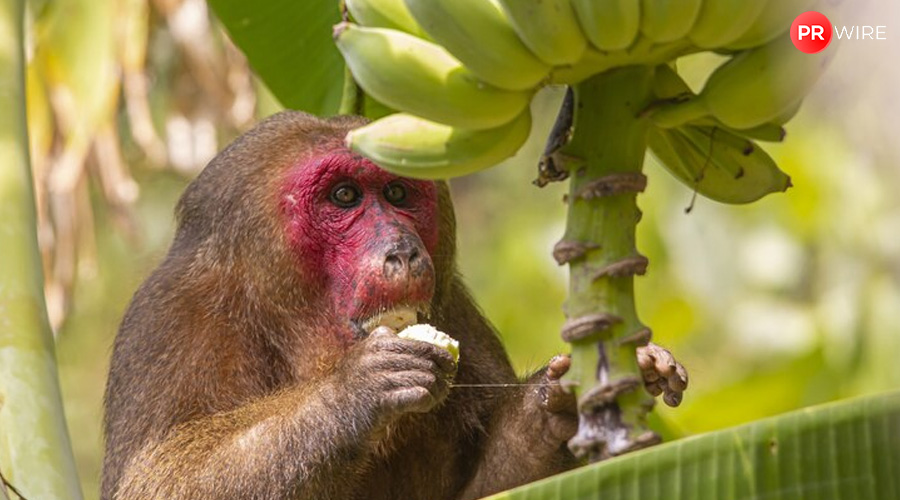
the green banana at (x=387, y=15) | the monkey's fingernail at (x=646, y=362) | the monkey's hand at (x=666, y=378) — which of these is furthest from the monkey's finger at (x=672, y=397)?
the green banana at (x=387, y=15)

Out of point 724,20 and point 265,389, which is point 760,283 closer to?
point 265,389

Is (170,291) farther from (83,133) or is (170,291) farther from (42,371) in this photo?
(83,133)

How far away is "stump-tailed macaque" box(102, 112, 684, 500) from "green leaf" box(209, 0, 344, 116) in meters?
0.22

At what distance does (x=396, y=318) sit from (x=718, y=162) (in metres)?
1.30

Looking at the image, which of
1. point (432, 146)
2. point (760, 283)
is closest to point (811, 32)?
point (432, 146)

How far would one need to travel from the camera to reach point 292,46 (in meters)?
4.25

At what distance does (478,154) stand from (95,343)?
35.8 ft

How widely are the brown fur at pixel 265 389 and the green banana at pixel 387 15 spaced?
4.08 feet

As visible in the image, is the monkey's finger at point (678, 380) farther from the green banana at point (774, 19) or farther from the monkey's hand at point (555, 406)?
the green banana at point (774, 19)

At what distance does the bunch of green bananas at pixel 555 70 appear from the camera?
1.88 m

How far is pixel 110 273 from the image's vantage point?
1165cm

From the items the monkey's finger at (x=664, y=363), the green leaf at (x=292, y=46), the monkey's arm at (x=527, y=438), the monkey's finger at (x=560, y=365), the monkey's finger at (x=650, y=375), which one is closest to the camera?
the monkey's finger at (x=560, y=365)

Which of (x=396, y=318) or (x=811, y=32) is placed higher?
(x=811, y=32)

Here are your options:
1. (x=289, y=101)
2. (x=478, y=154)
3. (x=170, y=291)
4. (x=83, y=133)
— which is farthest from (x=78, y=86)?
(x=478, y=154)
